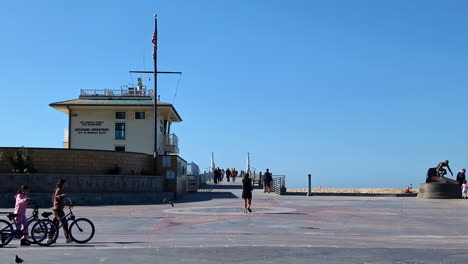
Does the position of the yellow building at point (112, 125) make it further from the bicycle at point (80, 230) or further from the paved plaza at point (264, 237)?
the bicycle at point (80, 230)

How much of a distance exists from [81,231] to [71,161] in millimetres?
16730

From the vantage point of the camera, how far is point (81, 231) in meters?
14.5

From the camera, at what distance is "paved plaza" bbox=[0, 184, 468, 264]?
11.9 metres

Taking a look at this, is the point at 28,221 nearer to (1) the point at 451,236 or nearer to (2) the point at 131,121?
(1) the point at 451,236

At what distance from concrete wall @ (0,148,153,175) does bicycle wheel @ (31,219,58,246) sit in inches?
644

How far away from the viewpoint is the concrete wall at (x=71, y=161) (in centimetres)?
2989

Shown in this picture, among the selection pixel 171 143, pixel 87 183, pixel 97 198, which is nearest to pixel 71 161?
pixel 87 183

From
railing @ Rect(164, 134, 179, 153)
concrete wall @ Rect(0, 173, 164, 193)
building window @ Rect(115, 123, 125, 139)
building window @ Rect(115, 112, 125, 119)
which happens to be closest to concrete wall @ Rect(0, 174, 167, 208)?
concrete wall @ Rect(0, 173, 164, 193)

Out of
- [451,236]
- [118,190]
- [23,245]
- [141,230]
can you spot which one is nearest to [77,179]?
[118,190]

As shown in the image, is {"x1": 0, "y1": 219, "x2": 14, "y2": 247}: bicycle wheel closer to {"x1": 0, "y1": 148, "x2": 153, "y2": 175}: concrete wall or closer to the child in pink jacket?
the child in pink jacket

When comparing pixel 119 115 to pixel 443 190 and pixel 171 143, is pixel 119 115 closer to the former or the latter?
pixel 171 143

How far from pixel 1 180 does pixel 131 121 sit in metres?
22.9

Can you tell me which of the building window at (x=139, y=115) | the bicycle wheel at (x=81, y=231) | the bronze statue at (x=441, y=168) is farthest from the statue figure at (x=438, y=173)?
the bicycle wheel at (x=81, y=231)

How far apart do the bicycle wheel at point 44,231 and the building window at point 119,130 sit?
36836mm
